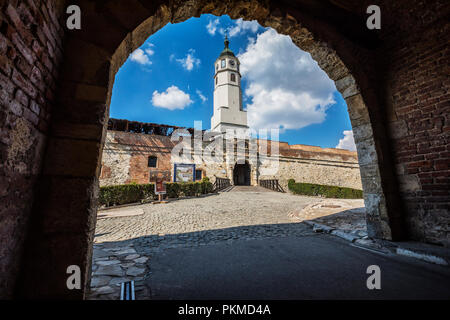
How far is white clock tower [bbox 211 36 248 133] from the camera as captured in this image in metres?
30.5

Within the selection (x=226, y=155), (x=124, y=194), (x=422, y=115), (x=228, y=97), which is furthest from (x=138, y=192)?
(x=228, y=97)

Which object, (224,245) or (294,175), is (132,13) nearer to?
(224,245)

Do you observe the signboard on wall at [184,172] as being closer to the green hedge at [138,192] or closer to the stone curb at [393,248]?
the green hedge at [138,192]

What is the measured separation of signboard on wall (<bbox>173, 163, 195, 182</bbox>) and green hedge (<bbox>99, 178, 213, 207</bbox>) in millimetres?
3141

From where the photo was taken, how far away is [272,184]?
64.8 ft

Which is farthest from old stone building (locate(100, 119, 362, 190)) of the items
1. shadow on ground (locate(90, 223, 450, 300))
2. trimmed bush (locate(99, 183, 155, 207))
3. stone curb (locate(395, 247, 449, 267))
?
stone curb (locate(395, 247, 449, 267))

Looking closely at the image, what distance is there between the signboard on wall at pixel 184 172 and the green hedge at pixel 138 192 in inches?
124

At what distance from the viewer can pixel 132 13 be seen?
1.99 meters

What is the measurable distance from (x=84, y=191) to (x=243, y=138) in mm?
19810

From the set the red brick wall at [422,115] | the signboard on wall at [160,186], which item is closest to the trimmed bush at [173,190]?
the signboard on wall at [160,186]

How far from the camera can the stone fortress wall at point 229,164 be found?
15945mm

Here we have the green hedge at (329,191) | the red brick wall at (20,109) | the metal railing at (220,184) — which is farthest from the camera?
the metal railing at (220,184)

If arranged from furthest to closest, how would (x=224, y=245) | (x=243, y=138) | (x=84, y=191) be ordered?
1. (x=243, y=138)
2. (x=224, y=245)
3. (x=84, y=191)
